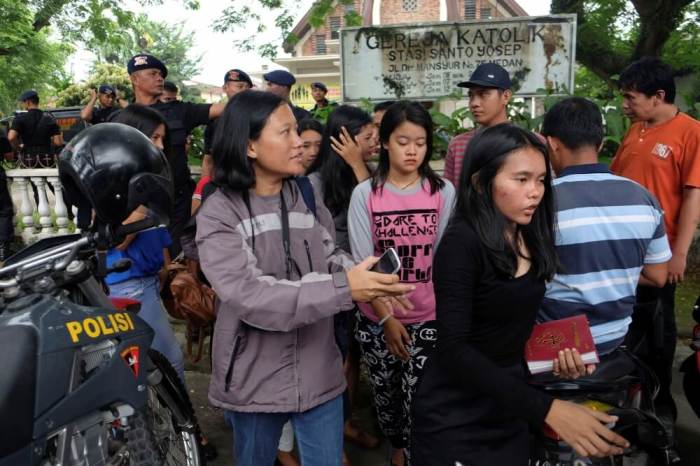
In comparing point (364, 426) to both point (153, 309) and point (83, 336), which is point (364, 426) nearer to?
point (153, 309)

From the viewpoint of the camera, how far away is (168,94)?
5.45m

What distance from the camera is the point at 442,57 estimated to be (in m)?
6.24

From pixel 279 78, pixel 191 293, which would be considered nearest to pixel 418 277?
pixel 191 293

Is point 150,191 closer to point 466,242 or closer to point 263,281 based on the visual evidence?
point 263,281

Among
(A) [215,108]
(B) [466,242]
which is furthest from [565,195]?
(A) [215,108]

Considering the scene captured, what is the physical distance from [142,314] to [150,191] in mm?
1152

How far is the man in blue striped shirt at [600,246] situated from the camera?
1921 millimetres

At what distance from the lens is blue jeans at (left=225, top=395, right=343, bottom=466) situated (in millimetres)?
1904

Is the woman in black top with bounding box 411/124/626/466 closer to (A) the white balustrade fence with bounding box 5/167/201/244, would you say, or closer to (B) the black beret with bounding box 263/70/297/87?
(B) the black beret with bounding box 263/70/297/87

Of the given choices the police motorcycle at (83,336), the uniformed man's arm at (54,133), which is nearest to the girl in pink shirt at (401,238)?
the police motorcycle at (83,336)

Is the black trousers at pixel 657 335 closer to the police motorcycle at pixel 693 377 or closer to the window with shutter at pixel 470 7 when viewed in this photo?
the police motorcycle at pixel 693 377

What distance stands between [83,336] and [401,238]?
57.0 inches

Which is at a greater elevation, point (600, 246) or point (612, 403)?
point (600, 246)

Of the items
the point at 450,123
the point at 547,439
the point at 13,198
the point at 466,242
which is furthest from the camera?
the point at 13,198
